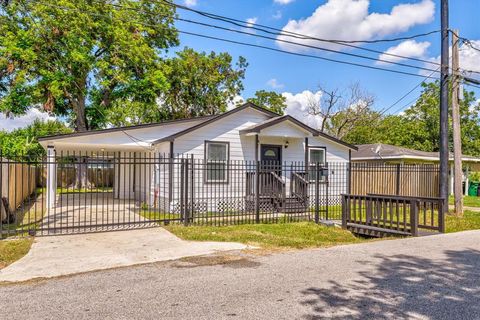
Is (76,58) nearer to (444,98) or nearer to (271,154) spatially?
(271,154)

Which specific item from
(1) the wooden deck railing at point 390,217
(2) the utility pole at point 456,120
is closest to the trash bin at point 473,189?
(2) the utility pole at point 456,120

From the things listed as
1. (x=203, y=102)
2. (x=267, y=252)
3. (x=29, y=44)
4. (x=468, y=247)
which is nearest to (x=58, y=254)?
(x=267, y=252)

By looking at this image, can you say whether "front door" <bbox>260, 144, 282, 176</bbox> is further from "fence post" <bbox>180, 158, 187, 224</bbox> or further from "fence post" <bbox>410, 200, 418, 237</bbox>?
"fence post" <bbox>410, 200, 418, 237</bbox>

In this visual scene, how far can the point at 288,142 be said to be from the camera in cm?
1472

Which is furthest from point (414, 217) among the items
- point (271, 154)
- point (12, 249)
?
point (12, 249)

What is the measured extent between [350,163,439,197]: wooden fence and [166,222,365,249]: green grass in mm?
6125

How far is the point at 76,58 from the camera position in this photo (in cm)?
2166

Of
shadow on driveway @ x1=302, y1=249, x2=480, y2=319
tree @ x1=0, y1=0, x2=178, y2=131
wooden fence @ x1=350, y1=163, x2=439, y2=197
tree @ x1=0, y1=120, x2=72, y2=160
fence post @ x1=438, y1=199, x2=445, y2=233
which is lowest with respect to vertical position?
shadow on driveway @ x1=302, y1=249, x2=480, y2=319

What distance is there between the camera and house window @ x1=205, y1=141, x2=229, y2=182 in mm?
12930

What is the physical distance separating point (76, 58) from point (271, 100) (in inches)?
806

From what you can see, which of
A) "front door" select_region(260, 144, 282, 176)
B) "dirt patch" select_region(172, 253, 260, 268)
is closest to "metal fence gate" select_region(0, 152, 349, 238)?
"front door" select_region(260, 144, 282, 176)

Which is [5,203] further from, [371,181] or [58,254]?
[371,181]

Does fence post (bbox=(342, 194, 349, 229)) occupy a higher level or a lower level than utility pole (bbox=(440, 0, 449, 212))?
lower

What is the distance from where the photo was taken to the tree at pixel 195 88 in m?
29.8
